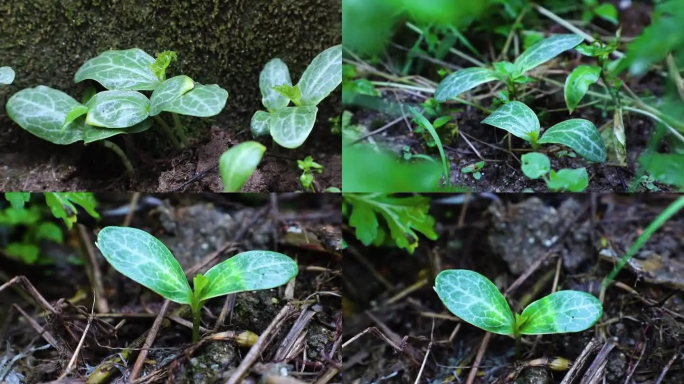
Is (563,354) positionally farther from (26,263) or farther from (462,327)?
(26,263)

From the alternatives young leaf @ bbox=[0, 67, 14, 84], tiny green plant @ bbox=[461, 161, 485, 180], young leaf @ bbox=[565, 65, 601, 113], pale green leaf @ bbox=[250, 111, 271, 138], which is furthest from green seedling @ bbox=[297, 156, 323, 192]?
young leaf @ bbox=[0, 67, 14, 84]

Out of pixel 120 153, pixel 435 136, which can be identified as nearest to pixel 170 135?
pixel 120 153

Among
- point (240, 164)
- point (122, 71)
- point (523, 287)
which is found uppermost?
point (122, 71)

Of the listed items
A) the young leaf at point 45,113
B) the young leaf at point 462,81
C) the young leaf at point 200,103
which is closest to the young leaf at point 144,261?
the young leaf at point 200,103

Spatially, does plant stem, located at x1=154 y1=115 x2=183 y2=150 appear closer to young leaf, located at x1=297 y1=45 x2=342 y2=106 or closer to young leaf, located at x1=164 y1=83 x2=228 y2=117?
young leaf, located at x1=164 y1=83 x2=228 y2=117

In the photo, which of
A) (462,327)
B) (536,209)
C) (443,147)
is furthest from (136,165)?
(536,209)

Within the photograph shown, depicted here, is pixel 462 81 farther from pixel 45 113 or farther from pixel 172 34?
pixel 45 113
